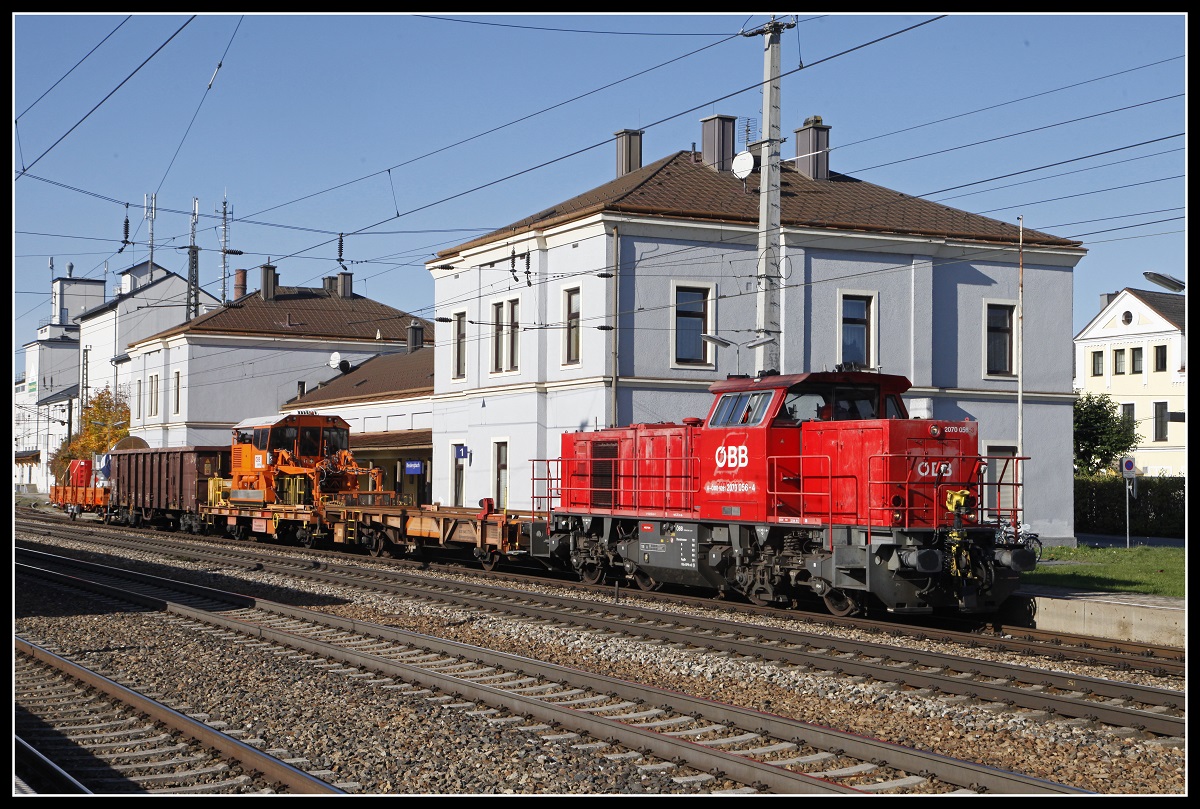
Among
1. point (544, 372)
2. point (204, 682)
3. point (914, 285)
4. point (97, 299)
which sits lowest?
point (204, 682)

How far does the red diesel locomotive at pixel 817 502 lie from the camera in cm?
1511

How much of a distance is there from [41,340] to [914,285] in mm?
92054

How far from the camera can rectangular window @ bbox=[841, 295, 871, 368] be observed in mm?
31109

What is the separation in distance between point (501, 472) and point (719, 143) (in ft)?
37.0

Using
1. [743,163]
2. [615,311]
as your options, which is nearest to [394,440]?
[615,311]

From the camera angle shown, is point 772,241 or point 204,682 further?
point 772,241

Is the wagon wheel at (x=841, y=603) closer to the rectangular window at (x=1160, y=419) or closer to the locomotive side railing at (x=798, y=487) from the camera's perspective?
the locomotive side railing at (x=798, y=487)

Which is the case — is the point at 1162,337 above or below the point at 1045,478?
above

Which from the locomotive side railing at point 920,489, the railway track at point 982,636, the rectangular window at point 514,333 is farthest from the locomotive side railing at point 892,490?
the rectangular window at point 514,333

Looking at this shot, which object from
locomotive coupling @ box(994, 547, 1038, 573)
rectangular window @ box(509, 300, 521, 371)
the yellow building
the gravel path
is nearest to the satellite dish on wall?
rectangular window @ box(509, 300, 521, 371)

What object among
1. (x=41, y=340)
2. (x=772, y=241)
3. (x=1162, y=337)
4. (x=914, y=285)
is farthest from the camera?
(x=41, y=340)

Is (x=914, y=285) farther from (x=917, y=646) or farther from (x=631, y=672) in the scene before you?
(x=631, y=672)
